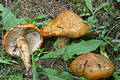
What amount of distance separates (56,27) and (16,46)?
90cm

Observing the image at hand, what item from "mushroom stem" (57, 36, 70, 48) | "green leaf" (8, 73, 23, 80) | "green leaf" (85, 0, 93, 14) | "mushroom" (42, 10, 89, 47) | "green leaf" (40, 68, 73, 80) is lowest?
"green leaf" (8, 73, 23, 80)

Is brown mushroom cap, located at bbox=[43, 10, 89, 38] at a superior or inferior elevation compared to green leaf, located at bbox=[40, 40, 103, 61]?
superior

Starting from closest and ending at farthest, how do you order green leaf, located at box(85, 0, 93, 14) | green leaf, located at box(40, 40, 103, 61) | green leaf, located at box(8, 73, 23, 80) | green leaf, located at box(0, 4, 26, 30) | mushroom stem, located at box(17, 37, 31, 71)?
green leaf, located at box(8, 73, 23, 80)
green leaf, located at box(40, 40, 103, 61)
mushroom stem, located at box(17, 37, 31, 71)
green leaf, located at box(0, 4, 26, 30)
green leaf, located at box(85, 0, 93, 14)

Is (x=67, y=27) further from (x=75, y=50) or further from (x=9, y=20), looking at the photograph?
(x=9, y=20)

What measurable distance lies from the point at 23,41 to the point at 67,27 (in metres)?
0.88

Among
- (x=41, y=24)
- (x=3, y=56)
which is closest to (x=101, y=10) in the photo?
(x=41, y=24)

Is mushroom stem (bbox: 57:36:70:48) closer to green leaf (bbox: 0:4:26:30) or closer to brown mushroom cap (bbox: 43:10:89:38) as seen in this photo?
brown mushroom cap (bbox: 43:10:89:38)

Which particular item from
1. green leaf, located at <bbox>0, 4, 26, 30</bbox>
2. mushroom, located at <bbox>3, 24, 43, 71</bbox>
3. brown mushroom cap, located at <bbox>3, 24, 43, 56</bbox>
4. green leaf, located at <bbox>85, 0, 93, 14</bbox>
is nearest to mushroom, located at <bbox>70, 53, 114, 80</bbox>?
mushroom, located at <bbox>3, 24, 43, 71</bbox>

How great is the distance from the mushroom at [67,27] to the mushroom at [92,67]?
569 millimetres

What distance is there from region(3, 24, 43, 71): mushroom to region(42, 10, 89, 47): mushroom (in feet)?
0.73

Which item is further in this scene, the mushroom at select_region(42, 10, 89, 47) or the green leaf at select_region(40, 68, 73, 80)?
the mushroom at select_region(42, 10, 89, 47)

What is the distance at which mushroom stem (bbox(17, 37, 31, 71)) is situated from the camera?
10.3 feet

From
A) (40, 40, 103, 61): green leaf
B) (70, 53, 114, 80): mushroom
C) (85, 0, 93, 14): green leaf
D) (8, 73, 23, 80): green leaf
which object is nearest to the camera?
(70, 53, 114, 80): mushroom

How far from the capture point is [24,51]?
3.29 metres
